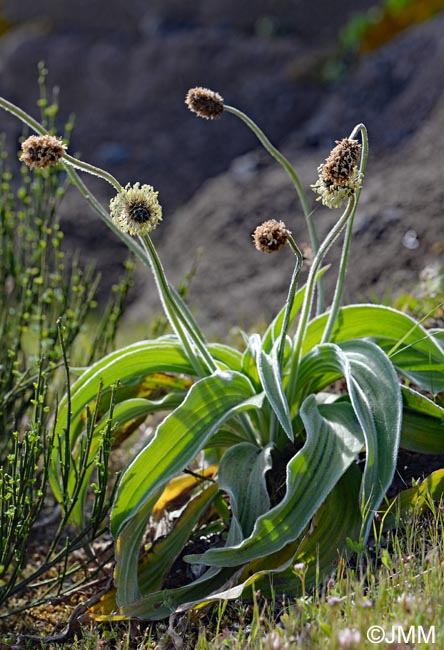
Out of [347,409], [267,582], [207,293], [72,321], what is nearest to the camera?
[267,582]

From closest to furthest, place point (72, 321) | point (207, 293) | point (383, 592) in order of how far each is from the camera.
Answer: point (383, 592) → point (72, 321) → point (207, 293)

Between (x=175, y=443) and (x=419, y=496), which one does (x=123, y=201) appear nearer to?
(x=175, y=443)

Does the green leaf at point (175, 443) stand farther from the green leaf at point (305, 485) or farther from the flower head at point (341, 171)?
the flower head at point (341, 171)

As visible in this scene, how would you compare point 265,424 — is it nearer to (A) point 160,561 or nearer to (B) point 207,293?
(A) point 160,561

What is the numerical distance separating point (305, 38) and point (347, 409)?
29.9 ft

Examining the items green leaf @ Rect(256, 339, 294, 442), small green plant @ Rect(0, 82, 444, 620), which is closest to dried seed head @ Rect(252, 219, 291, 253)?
small green plant @ Rect(0, 82, 444, 620)

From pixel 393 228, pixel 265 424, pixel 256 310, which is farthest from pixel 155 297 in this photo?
pixel 265 424

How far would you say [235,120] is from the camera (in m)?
8.73

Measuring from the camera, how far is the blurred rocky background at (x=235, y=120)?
527 cm

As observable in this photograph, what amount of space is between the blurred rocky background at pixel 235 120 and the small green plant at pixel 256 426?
66.1 inches

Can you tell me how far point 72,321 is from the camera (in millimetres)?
3004

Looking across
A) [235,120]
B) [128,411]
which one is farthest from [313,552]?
[235,120]

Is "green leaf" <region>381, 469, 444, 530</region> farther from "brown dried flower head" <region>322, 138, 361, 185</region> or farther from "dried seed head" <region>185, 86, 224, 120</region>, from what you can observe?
"dried seed head" <region>185, 86, 224, 120</region>

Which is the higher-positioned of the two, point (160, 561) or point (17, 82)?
point (17, 82)
